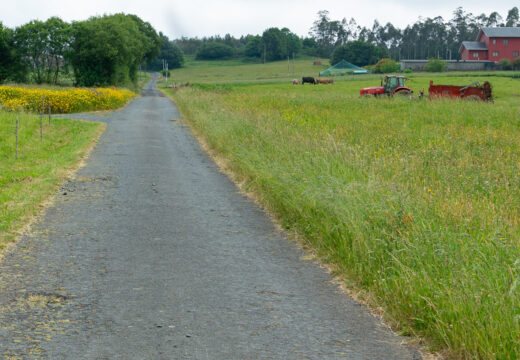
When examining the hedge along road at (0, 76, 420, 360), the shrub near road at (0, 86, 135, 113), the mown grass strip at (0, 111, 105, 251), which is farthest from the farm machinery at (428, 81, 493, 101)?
the hedge along road at (0, 76, 420, 360)

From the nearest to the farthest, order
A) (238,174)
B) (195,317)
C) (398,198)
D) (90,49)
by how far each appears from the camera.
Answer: (195,317) → (398,198) → (238,174) → (90,49)

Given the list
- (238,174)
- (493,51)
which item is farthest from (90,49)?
(493,51)

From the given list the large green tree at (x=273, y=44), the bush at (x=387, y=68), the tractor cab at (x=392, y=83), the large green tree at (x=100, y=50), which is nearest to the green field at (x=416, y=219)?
the tractor cab at (x=392, y=83)

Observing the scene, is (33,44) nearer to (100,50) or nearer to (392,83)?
(100,50)

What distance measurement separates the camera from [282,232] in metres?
8.44

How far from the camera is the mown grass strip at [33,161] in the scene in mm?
9062

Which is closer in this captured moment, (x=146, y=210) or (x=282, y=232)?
(x=282, y=232)

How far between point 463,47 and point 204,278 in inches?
4661

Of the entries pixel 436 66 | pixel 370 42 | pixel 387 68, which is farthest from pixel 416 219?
pixel 370 42

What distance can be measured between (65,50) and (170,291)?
59.0 metres

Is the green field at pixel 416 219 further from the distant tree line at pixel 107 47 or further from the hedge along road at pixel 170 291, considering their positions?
the distant tree line at pixel 107 47

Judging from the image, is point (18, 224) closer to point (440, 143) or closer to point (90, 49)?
point (440, 143)

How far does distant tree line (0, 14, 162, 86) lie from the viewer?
186 feet

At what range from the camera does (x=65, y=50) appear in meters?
59.3
